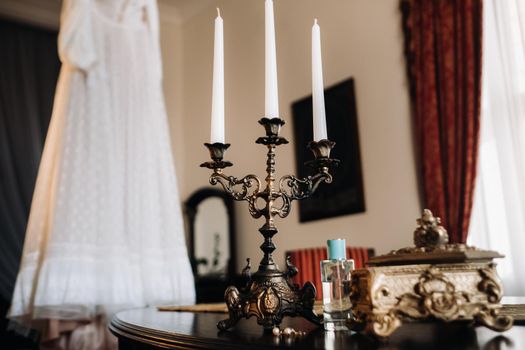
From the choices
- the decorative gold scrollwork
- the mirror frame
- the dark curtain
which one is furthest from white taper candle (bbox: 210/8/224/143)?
the dark curtain

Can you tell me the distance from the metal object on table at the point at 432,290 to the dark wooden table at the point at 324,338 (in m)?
0.03

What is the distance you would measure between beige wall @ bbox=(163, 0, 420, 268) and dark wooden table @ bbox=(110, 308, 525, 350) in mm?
2381

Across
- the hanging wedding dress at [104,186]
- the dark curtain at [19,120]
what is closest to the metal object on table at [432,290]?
the hanging wedding dress at [104,186]

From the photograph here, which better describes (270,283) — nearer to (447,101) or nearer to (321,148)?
(321,148)

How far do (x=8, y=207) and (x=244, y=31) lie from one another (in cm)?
265

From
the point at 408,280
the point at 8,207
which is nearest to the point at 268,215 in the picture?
the point at 408,280

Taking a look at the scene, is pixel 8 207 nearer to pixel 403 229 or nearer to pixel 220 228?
pixel 220 228

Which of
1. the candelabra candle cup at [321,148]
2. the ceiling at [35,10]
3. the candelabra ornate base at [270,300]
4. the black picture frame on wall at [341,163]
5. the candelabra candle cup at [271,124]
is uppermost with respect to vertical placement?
the ceiling at [35,10]

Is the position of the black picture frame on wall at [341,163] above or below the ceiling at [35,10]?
below

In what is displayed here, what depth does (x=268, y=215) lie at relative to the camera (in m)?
0.94

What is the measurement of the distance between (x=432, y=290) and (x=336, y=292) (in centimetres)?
19

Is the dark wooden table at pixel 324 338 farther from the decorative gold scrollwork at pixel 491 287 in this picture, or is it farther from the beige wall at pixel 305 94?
the beige wall at pixel 305 94

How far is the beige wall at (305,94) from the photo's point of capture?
129 inches

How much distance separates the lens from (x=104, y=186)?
8.70 feet
